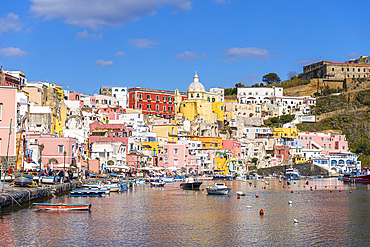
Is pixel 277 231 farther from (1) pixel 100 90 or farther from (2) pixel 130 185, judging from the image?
(1) pixel 100 90

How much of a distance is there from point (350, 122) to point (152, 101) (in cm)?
5568

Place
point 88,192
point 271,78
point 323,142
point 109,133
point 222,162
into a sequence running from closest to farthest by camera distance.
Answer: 1. point 88,192
2. point 109,133
3. point 222,162
4. point 323,142
5. point 271,78

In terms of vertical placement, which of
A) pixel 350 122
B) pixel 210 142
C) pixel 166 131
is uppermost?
pixel 350 122

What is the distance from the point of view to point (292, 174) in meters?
94.3

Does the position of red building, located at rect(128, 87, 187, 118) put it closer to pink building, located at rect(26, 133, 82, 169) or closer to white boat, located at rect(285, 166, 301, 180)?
white boat, located at rect(285, 166, 301, 180)

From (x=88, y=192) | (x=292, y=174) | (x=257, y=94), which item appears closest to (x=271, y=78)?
(x=257, y=94)

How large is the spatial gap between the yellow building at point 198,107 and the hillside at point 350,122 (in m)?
23.7

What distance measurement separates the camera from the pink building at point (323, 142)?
113125 millimetres

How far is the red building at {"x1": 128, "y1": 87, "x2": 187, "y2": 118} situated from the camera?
122 m

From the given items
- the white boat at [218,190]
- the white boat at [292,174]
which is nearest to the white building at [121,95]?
the white boat at [292,174]

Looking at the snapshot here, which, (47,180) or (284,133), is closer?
(47,180)

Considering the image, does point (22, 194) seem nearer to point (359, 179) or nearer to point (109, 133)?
point (109, 133)

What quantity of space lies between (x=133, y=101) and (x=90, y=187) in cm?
7518

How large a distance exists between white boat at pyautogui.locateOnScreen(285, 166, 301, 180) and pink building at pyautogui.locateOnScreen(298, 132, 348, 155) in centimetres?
1475
